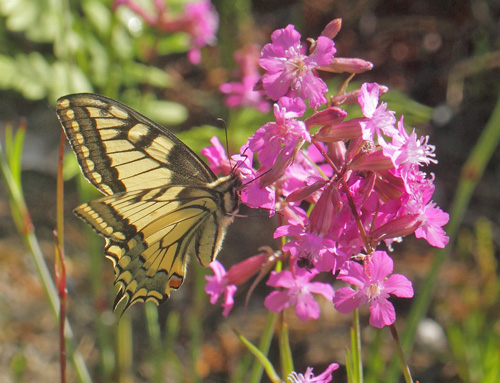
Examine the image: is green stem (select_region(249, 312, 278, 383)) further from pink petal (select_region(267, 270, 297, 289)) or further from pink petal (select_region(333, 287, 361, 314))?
pink petal (select_region(333, 287, 361, 314))

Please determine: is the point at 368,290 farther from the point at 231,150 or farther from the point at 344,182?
the point at 231,150

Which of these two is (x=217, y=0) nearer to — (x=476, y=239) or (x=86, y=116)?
(x=476, y=239)

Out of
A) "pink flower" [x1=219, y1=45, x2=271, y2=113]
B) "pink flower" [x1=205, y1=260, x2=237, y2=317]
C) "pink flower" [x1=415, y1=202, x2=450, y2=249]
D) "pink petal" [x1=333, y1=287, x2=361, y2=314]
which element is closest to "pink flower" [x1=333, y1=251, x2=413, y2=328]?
"pink petal" [x1=333, y1=287, x2=361, y2=314]

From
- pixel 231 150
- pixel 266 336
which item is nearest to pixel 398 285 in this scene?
pixel 266 336

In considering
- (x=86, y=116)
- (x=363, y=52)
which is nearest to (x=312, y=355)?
(x=86, y=116)

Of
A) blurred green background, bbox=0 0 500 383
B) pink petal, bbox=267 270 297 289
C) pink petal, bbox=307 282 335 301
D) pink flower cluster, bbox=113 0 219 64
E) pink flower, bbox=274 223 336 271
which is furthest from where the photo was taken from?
pink flower cluster, bbox=113 0 219 64
